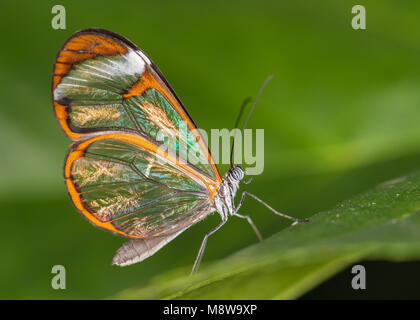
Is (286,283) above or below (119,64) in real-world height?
below

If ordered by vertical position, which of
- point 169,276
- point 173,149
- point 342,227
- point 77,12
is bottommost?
point 169,276

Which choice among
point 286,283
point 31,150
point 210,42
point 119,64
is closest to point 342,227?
point 286,283

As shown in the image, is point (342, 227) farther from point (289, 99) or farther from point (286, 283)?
point (289, 99)

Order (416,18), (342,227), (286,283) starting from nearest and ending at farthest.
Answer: (342,227) → (286,283) → (416,18)

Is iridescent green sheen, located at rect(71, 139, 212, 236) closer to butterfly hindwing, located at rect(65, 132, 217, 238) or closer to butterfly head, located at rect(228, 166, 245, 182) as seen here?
butterfly hindwing, located at rect(65, 132, 217, 238)

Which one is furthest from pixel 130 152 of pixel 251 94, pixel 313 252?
pixel 313 252

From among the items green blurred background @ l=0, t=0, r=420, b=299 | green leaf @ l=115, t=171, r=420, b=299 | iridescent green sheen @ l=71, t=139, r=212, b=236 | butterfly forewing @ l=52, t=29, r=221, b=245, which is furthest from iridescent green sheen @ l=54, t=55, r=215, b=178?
green leaf @ l=115, t=171, r=420, b=299

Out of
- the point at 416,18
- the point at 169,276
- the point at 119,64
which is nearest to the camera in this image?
the point at 169,276
